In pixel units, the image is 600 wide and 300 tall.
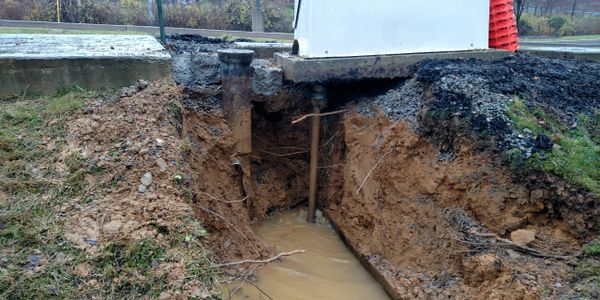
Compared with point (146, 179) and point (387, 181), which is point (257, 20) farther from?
point (146, 179)

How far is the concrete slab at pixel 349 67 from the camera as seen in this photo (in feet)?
16.7

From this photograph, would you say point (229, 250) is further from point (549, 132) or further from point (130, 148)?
point (549, 132)

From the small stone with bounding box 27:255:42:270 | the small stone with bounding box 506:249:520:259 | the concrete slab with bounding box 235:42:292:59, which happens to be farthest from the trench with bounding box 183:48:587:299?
the small stone with bounding box 27:255:42:270

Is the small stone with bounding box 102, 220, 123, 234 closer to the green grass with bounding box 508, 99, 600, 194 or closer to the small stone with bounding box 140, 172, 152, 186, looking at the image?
the small stone with bounding box 140, 172, 152, 186

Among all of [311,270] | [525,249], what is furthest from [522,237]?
[311,270]

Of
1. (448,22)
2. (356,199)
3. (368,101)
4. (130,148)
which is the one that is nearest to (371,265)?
(356,199)

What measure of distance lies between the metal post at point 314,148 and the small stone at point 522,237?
2.64 m

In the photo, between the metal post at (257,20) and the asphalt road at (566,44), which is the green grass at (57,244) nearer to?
the metal post at (257,20)

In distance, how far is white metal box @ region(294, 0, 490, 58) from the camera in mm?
5141

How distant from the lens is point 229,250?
170 inches

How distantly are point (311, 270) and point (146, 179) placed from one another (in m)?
2.11

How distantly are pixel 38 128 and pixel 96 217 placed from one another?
1371mm

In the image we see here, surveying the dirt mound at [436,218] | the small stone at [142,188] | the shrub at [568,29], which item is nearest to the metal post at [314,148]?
the dirt mound at [436,218]

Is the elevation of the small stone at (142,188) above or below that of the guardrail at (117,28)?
below
